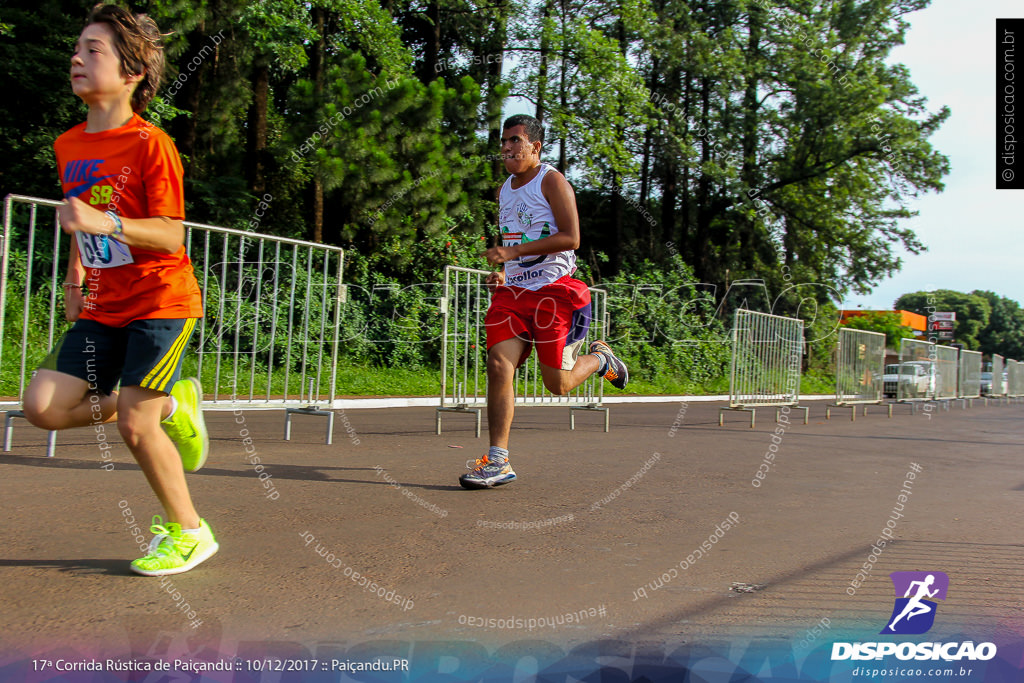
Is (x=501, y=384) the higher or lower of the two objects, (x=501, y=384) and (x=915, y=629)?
the higher

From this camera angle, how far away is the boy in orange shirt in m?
3.09

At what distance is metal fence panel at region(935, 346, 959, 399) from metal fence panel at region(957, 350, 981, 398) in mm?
1227

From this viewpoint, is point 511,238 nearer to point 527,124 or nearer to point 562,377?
point 527,124

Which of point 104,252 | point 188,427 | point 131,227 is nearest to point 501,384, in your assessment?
point 188,427

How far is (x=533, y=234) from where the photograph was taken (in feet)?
17.8

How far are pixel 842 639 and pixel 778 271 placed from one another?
3158 cm

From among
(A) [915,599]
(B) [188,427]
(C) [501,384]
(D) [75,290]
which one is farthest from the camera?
(C) [501,384]

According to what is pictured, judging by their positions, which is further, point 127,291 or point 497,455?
point 497,455

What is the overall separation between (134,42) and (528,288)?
279 centimetres

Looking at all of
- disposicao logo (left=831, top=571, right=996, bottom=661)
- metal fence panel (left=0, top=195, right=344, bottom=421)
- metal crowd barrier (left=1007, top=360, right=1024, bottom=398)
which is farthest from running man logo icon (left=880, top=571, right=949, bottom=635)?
metal crowd barrier (left=1007, top=360, right=1024, bottom=398)

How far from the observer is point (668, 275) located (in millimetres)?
28969

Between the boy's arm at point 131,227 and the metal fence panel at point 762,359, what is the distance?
1045 centimetres

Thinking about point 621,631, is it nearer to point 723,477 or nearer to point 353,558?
point 353,558

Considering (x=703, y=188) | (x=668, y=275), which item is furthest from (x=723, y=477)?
(x=703, y=188)
